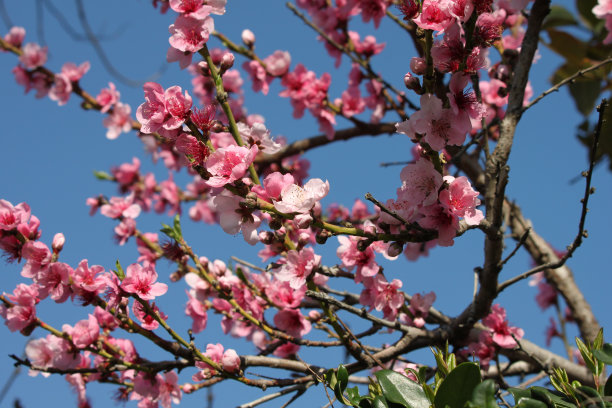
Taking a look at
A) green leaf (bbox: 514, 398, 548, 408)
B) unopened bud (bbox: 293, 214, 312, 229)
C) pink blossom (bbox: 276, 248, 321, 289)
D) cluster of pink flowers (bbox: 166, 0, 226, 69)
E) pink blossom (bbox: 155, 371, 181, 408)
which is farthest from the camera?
pink blossom (bbox: 155, 371, 181, 408)

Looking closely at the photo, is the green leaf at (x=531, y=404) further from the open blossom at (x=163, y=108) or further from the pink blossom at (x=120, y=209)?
the pink blossom at (x=120, y=209)

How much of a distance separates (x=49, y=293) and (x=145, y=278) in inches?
15.8

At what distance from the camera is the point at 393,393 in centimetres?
121

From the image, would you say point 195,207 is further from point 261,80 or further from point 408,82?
point 408,82

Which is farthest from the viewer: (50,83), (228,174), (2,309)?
(50,83)

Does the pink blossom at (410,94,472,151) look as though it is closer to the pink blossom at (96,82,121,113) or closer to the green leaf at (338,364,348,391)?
the green leaf at (338,364,348,391)

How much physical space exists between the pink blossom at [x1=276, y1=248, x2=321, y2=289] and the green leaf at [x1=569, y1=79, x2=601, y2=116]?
6.27 ft

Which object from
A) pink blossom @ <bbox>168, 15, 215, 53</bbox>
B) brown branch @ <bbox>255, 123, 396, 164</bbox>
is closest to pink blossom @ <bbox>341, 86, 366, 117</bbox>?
brown branch @ <bbox>255, 123, 396, 164</bbox>

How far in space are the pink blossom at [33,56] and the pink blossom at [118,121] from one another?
0.56m

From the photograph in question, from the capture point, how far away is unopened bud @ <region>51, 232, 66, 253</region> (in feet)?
6.79

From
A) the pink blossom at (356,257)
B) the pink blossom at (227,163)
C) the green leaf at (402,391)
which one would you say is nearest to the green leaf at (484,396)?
the green leaf at (402,391)

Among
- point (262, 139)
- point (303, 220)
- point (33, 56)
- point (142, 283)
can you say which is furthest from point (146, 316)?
point (33, 56)

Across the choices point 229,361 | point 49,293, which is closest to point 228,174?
point 229,361

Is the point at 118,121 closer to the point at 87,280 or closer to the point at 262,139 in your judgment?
the point at 87,280
